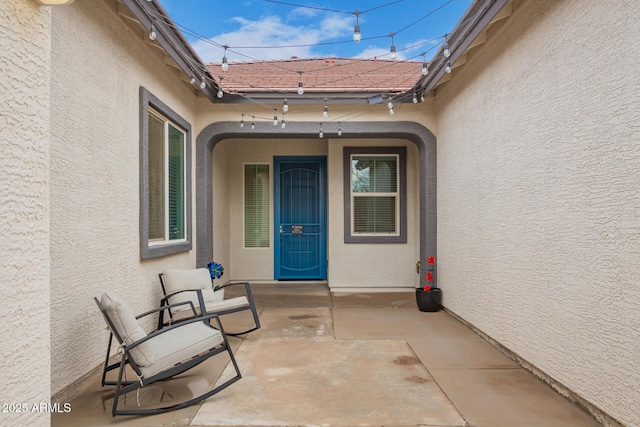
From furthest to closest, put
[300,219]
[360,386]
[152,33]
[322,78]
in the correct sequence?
1. [300,219]
2. [322,78]
3. [152,33]
4. [360,386]

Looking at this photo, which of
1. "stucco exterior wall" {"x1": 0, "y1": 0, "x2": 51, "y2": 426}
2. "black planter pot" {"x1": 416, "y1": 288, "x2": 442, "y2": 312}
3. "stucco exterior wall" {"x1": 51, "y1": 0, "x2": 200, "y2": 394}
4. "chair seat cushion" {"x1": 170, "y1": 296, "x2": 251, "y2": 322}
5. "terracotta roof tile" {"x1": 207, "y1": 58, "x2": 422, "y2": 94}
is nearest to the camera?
"stucco exterior wall" {"x1": 0, "y1": 0, "x2": 51, "y2": 426}

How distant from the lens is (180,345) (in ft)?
9.27

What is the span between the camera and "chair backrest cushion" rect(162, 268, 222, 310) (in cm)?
430

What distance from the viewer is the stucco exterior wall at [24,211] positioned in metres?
1.64

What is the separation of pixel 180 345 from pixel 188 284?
1664mm

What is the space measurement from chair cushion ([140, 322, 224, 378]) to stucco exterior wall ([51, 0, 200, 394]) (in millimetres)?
614

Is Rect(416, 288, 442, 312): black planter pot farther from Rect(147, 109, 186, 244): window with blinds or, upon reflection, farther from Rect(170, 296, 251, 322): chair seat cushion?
Rect(147, 109, 186, 244): window with blinds

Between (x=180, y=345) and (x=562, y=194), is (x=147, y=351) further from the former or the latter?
(x=562, y=194)

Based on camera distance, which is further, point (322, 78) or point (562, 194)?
point (322, 78)

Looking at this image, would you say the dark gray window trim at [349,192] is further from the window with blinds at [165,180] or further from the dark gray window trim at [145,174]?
the dark gray window trim at [145,174]

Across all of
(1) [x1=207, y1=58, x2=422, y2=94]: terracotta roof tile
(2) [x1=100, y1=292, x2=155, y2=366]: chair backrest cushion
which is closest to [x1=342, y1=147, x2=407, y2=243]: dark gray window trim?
(1) [x1=207, y1=58, x2=422, y2=94]: terracotta roof tile

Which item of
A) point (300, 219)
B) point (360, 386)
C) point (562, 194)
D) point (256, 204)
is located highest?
point (256, 204)

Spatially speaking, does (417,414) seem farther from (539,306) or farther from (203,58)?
(203,58)

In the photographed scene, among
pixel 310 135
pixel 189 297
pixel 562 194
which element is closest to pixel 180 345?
pixel 189 297
